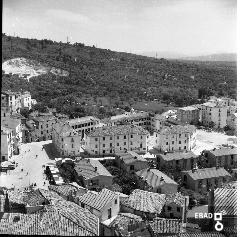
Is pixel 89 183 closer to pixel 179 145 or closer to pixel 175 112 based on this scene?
pixel 179 145

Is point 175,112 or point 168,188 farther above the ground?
point 175,112

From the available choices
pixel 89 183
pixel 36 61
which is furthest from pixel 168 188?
pixel 36 61

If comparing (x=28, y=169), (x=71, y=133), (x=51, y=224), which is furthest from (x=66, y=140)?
(x=51, y=224)

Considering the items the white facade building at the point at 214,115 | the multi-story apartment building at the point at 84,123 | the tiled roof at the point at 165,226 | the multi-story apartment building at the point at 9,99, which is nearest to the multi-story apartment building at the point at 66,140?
the multi-story apartment building at the point at 84,123

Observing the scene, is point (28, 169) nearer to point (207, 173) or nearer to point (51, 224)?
point (207, 173)

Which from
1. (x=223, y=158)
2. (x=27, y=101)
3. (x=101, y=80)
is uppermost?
(x=101, y=80)

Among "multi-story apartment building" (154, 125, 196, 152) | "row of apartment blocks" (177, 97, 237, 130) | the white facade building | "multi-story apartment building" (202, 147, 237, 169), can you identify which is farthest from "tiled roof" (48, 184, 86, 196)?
the white facade building
